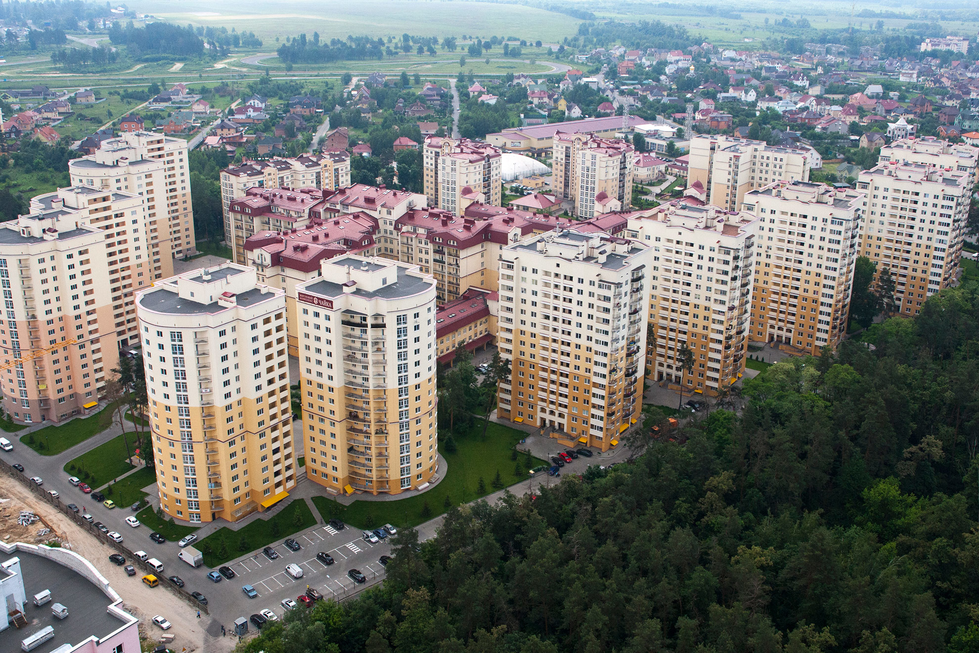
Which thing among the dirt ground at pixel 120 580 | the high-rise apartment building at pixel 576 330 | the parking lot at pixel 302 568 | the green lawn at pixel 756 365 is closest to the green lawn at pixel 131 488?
the dirt ground at pixel 120 580

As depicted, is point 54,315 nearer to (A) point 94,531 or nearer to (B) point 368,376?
(A) point 94,531

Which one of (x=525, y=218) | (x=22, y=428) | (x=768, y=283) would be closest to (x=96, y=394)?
(x=22, y=428)

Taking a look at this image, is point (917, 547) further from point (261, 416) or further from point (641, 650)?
point (261, 416)

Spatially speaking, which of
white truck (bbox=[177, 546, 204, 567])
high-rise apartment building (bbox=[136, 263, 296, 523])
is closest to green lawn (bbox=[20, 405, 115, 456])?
high-rise apartment building (bbox=[136, 263, 296, 523])

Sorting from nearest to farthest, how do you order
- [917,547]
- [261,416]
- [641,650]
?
1. [641,650]
2. [917,547]
3. [261,416]

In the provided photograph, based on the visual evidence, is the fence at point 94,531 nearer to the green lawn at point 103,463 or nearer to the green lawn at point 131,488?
the green lawn at point 103,463
